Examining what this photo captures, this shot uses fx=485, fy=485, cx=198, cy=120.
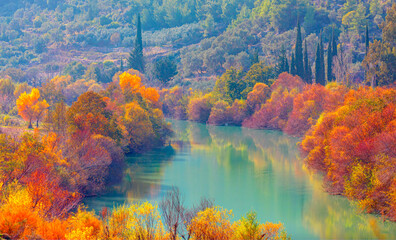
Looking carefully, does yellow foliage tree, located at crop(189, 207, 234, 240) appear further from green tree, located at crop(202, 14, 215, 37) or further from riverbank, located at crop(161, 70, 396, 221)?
green tree, located at crop(202, 14, 215, 37)

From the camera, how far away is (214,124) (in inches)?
3280

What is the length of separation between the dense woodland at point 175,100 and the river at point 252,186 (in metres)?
1.35

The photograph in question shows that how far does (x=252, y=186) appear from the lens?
126 ft

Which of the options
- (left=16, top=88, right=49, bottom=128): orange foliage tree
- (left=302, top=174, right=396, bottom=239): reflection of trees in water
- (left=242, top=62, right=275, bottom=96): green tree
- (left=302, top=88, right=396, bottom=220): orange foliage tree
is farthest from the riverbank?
(left=16, top=88, right=49, bottom=128): orange foliage tree

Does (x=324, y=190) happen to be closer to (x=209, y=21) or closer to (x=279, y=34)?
(x=279, y=34)

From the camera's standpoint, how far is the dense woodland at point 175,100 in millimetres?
21766

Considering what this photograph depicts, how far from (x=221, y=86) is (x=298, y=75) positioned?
13.9 m

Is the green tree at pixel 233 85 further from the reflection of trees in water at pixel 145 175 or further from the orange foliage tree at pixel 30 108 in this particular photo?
the orange foliage tree at pixel 30 108

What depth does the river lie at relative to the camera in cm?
2827

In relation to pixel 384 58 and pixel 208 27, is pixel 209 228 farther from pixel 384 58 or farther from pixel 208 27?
pixel 208 27

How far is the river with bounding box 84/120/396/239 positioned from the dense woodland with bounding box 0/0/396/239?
4.43 ft

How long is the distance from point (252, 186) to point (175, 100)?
57.5 m

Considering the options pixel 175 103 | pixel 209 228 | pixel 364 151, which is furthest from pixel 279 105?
pixel 209 228

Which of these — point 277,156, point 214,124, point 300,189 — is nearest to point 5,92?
point 214,124
